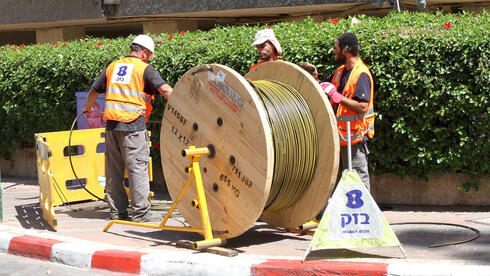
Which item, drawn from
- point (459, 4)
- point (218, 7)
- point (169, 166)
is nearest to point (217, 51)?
point (169, 166)

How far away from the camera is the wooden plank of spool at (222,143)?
20.0 ft

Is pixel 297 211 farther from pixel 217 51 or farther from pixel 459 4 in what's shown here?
pixel 459 4

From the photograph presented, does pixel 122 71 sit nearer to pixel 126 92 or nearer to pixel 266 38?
pixel 126 92

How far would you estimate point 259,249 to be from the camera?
21.7ft

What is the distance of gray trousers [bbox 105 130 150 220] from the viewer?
26.4 feet

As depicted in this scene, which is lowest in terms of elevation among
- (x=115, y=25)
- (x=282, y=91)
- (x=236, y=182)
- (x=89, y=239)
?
(x=89, y=239)

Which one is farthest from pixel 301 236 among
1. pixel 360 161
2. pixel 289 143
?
pixel 289 143

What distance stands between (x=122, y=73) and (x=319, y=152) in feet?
A: 8.29

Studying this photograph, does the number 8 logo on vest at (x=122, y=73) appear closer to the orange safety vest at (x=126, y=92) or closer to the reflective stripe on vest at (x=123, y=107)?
the orange safety vest at (x=126, y=92)

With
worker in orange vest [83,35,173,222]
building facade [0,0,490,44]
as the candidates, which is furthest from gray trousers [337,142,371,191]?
building facade [0,0,490,44]

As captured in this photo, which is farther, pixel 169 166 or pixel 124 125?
pixel 124 125

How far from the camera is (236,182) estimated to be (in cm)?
637

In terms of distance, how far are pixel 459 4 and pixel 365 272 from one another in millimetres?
12317

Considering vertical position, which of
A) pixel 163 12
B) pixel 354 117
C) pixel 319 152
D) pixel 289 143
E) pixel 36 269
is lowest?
pixel 36 269
